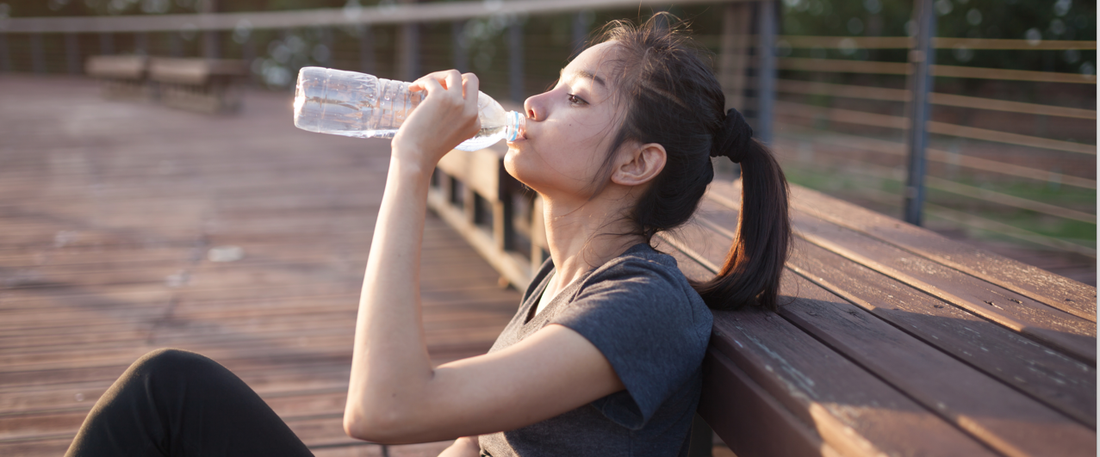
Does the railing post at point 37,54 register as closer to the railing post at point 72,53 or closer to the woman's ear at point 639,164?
the railing post at point 72,53

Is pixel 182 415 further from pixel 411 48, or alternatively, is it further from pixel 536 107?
pixel 411 48

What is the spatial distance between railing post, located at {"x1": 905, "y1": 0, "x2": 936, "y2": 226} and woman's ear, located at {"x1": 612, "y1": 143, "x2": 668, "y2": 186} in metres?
1.87

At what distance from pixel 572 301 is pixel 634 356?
0.50 feet

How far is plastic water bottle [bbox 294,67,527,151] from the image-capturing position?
4.99 feet

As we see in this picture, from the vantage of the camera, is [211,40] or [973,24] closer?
[211,40]

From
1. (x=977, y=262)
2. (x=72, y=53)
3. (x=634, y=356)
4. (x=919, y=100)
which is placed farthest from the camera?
(x=72, y=53)

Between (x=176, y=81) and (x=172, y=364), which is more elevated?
(x=176, y=81)

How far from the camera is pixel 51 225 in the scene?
4090 mm

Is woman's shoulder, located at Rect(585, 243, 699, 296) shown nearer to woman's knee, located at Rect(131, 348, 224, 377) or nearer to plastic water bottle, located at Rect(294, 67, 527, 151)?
plastic water bottle, located at Rect(294, 67, 527, 151)

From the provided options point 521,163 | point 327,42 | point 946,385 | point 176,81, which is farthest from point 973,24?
point 946,385

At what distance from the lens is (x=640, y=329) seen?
1.03m

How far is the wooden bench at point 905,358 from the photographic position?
2.70 feet

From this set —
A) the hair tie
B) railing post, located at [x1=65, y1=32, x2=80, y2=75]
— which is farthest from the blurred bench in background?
the hair tie

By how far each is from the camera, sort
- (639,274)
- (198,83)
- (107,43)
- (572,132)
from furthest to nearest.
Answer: (107,43) < (198,83) < (572,132) < (639,274)
